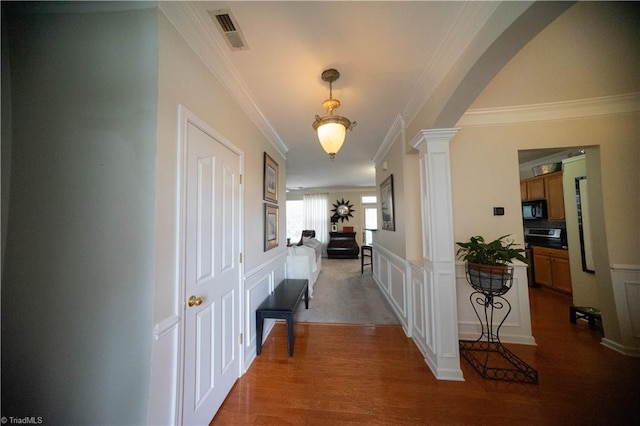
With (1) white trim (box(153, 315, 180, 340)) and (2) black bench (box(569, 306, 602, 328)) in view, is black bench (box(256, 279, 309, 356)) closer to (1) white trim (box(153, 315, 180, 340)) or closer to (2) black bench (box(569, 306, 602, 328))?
(1) white trim (box(153, 315, 180, 340))

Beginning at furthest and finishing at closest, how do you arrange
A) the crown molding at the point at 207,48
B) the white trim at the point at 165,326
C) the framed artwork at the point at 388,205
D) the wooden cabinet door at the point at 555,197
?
the wooden cabinet door at the point at 555,197
the framed artwork at the point at 388,205
the crown molding at the point at 207,48
the white trim at the point at 165,326

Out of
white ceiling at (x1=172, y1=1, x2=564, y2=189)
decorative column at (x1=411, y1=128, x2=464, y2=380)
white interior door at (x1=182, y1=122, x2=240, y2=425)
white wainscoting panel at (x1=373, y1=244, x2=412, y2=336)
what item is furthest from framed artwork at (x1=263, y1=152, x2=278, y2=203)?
white wainscoting panel at (x1=373, y1=244, x2=412, y2=336)

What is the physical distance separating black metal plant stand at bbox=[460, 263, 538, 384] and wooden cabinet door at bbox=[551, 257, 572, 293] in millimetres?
2164

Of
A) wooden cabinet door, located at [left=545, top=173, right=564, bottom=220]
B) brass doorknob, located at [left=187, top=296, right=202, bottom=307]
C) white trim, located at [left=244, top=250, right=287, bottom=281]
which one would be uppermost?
wooden cabinet door, located at [left=545, top=173, right=564, bottom=220]

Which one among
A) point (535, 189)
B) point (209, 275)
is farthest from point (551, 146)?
point (209, 275)

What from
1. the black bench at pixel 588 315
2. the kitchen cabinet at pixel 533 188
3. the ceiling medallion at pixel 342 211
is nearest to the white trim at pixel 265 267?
the black bench at pixel 588 315

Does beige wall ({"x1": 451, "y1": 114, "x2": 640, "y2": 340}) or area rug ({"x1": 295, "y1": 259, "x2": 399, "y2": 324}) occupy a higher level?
beige wall ({"x1": 451, "y1": 114, "x2": 640, "y2": 340})

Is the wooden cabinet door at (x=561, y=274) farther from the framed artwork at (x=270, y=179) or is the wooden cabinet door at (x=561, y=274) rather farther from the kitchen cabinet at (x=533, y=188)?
the framed artwork at (x=270, y=179)

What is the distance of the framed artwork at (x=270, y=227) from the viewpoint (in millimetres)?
2455

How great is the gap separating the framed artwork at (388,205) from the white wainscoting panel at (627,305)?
212 cm

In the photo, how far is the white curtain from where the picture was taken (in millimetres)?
7863

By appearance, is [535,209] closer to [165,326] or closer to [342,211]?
[342,211]

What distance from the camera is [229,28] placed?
1.21 m

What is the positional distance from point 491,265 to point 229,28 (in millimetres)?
2569
